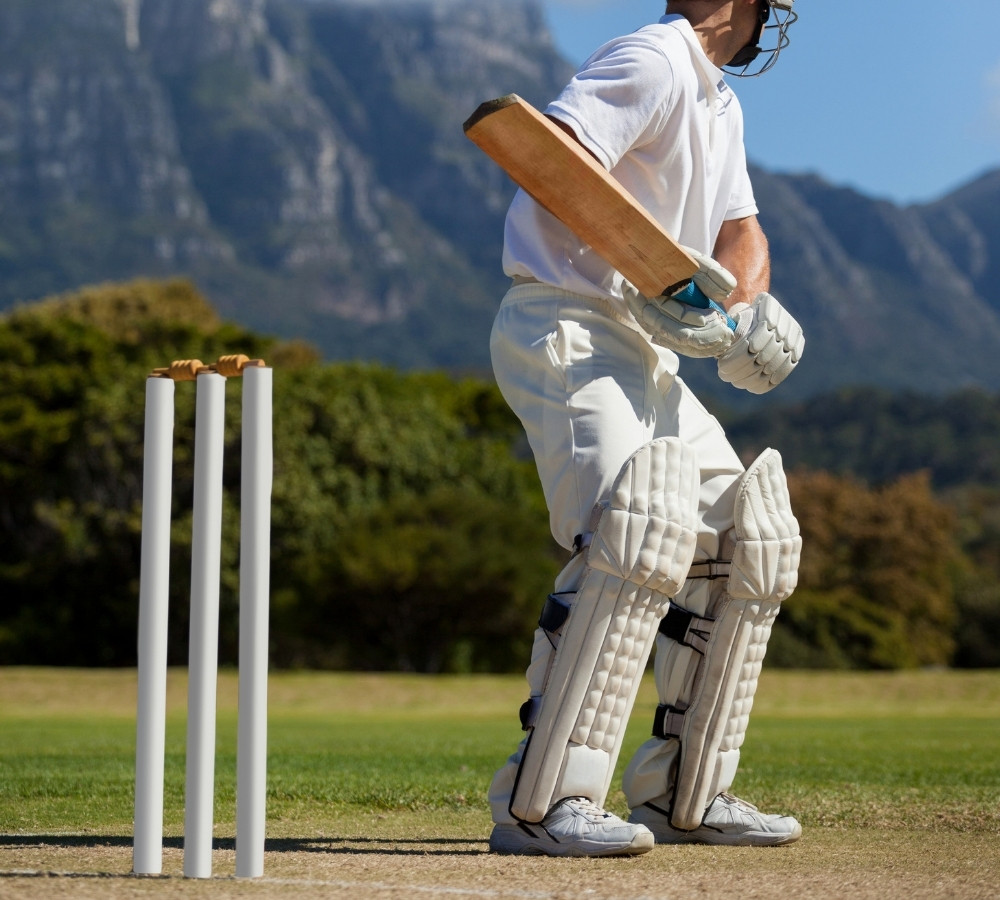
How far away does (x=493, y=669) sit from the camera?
1209 inches

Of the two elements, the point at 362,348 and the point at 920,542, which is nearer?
the point at 920,542

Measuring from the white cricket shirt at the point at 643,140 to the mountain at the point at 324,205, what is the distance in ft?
361

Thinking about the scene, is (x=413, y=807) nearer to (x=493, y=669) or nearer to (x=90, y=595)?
(x=493, y=669)

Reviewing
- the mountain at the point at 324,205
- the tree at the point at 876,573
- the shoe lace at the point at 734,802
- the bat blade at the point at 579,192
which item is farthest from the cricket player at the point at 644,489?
the mountain at the point at 324,205

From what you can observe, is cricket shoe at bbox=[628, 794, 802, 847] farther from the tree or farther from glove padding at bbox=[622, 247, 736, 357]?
the tree

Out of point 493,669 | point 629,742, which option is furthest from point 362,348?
point 629,742

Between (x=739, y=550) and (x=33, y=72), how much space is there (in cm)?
17041

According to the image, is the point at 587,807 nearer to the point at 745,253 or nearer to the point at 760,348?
the point at 760,348

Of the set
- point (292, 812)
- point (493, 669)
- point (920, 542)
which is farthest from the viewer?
point (920, 542)

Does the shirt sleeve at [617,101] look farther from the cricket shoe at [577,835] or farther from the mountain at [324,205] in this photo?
the mountain at [324,205]

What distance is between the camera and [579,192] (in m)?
3.92

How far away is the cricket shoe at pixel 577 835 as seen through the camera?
12.3 ft

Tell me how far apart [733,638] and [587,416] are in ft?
2.59

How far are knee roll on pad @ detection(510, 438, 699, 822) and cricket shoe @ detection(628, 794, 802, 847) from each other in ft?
1.42
